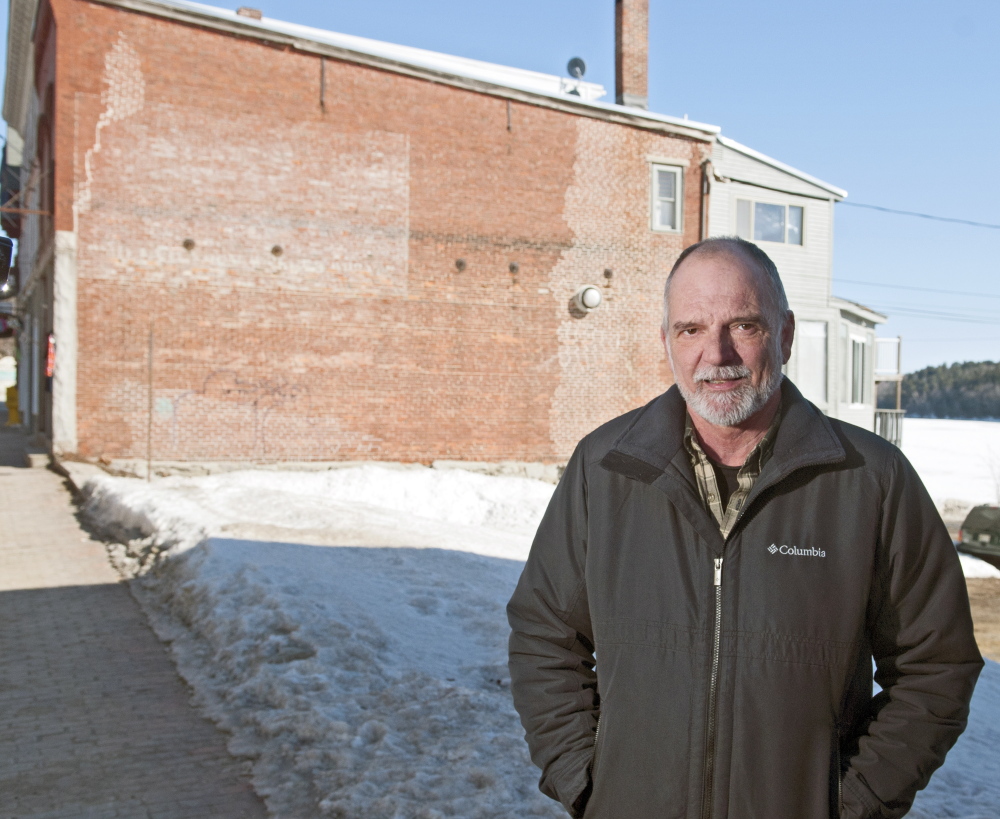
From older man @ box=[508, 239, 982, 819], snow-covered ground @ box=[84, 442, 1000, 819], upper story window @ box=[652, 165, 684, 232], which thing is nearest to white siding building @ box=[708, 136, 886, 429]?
upper story window @ box=[652, 165, 684, 232]

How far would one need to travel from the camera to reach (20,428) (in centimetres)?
2675

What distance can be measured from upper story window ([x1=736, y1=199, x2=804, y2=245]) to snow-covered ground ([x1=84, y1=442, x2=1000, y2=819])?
1266 centimetres

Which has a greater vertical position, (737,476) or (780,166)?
(780,166)

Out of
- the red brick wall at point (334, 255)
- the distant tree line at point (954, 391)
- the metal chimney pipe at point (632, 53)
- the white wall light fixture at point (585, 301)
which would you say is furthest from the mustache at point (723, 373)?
the distant tree line at point (954, 391)

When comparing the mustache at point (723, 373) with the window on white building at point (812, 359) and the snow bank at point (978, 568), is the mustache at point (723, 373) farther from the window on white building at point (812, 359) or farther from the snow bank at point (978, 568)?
the window on white building at point (812, 359)

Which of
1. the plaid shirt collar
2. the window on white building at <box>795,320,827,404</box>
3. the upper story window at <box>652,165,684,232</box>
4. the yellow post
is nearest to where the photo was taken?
the plaid shirt collar

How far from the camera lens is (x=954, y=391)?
365 ft

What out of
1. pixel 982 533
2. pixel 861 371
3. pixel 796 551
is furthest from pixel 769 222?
pixel 796 551

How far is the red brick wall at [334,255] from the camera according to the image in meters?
15.6

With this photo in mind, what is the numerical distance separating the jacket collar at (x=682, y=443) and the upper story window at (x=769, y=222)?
19.9 m

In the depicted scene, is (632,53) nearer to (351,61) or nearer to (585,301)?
(585,301)

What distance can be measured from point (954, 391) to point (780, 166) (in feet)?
331

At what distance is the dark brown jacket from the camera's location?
2156 mm

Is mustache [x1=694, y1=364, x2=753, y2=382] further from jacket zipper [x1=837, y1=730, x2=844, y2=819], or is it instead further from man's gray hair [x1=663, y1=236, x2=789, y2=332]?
jacket zipper [x1=837, y1=730, x2=844, y2=819]
